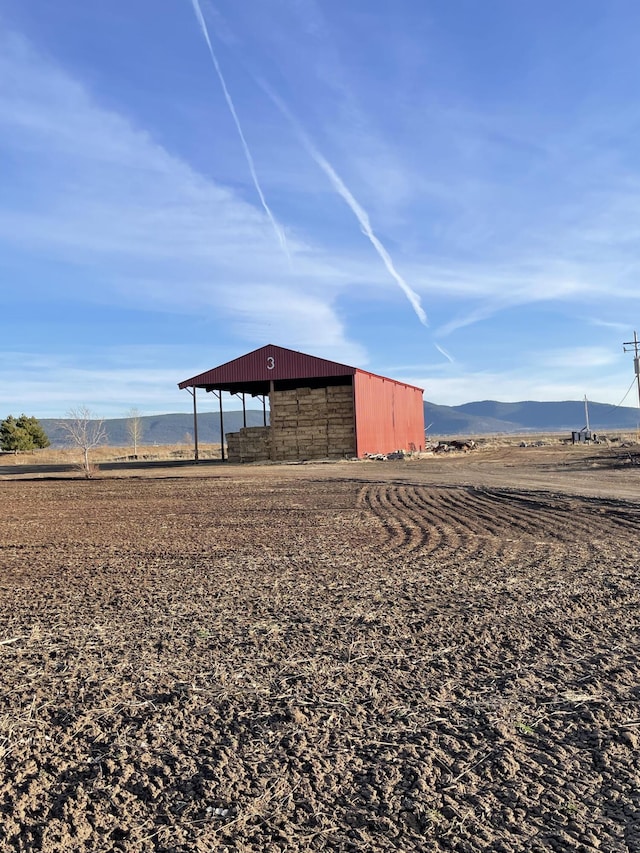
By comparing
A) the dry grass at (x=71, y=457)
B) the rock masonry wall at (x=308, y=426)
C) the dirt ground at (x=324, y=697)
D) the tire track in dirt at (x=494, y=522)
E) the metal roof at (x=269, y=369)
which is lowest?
the dirt ground at (x=324, y=697)

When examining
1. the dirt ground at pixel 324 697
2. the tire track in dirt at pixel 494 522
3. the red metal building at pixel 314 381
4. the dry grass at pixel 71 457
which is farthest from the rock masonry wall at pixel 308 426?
the dirt ground at pixel 324 697

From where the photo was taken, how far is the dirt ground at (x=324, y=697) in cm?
273

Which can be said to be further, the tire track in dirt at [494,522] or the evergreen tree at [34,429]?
the evergreen tree at [34,429]

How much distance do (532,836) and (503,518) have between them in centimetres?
928

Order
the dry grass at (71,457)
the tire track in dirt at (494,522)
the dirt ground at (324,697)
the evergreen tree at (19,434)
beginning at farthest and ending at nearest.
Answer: the evergreen tree at (19,434) < the dry grass at (71,457) < the tire track in dirt at (494,522) < the dirt ground at (324,697)

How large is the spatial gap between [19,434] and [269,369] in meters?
38.8

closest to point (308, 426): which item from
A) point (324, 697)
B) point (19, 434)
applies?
point (324, 697)

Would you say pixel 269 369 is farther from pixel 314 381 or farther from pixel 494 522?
pixel 494 522

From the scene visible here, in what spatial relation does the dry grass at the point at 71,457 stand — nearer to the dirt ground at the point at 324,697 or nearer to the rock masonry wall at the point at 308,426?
the rock masonry wall at the point at 308,426

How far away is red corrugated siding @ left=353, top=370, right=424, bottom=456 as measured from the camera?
3334 centimetres

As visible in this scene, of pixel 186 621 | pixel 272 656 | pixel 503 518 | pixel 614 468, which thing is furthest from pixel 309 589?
pixel 614 468

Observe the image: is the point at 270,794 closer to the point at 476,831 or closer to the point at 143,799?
the point at 143,799

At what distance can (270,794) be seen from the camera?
2906 mm

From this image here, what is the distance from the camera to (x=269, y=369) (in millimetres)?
33375
